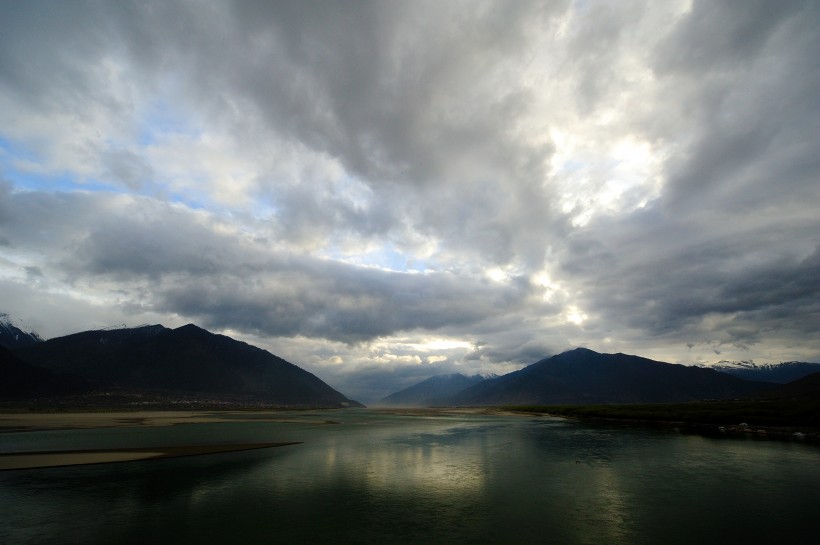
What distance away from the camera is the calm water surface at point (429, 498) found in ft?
68.4

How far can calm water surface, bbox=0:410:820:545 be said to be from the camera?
68.4 feet

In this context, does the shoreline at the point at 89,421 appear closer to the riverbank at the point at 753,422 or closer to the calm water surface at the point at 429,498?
the calm water surface at the point at 429,498

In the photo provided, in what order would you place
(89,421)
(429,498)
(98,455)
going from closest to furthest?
(429,498)
(98,455)
(89,421)

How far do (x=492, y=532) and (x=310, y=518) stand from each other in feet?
34.0

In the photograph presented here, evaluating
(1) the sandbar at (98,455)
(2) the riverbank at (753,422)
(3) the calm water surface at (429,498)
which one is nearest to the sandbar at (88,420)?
(1) the sandbar at (98,455)

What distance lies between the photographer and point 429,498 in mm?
27562

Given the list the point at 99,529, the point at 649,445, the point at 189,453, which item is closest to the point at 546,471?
the point at 649,445

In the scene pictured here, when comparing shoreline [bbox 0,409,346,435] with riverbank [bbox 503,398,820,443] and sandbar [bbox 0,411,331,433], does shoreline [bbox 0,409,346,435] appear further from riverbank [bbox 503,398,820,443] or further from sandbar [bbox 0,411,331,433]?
riverbank [bbox 503,398,820,443]

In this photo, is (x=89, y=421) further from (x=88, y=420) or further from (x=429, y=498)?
(x=429, y=498)

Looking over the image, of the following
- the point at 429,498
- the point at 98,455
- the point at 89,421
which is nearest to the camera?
the point at 429,498

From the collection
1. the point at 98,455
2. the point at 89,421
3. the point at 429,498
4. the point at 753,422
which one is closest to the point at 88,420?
the point at 89,421

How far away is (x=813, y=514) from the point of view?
2428 cm

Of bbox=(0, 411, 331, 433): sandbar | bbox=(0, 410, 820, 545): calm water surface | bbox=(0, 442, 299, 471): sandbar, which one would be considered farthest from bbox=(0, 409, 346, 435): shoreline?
bbox=(0, 410, 820, 545): calm water surface

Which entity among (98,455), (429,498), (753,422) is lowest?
(429,498)
